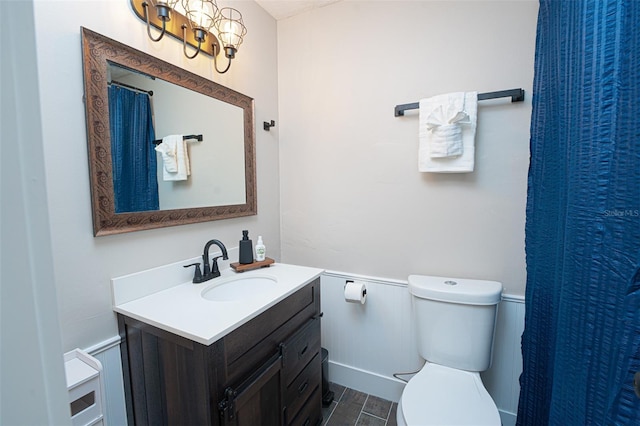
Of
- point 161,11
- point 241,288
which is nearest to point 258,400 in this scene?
point 241,288

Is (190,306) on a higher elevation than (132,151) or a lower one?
lower

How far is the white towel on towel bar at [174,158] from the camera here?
122cm

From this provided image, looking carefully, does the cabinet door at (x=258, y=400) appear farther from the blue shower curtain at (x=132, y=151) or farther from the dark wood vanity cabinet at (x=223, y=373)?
the blue shower curtain at (x=132, y=151)

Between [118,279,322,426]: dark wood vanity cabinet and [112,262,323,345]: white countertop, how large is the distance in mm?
39

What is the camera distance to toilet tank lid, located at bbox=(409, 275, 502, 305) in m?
1.28

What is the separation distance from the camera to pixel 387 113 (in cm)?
160

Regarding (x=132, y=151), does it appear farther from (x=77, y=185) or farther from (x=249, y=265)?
(x=249, y=265)

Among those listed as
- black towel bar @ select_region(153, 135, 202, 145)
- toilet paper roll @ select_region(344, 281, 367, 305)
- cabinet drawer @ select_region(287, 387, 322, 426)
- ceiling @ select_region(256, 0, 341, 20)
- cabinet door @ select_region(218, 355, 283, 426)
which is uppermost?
ceiling @ select_region(256, 0, 341, 20)

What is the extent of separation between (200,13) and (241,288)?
131 cm

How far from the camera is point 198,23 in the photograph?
4.10 feet

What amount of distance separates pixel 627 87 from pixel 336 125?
4.41ft

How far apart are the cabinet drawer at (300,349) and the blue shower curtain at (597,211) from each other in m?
0.89

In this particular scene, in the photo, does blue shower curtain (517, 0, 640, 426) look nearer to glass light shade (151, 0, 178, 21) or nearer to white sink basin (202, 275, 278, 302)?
white sink basin (202, 275, 278, 302)

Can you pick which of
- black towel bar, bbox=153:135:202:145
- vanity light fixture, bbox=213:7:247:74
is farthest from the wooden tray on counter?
vanity light fixture, bbox=213:7:247:74
